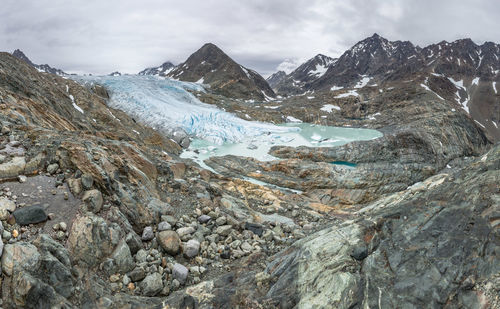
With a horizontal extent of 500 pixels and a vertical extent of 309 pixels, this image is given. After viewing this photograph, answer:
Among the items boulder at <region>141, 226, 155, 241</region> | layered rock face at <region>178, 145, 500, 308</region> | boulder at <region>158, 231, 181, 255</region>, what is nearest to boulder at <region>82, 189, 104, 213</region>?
boulder at <region>141, 226, 155, 241</region>

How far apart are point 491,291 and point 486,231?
93 cm

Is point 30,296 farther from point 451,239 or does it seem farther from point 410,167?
point 410,167

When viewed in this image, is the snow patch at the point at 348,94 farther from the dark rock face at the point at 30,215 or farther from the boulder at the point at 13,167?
the dark rock face at the point at 30,215

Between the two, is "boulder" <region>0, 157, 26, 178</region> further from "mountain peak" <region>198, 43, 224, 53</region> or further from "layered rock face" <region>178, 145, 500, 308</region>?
"mountain peak" <region>198, 43, 224, 53</region>

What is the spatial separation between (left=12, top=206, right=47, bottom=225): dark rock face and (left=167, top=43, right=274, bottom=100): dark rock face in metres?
96.0

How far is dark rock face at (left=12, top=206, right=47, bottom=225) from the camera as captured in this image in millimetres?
5324

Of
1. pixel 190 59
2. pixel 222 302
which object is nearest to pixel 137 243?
pixel 222 302

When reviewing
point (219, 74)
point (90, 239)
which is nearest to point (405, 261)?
point (90, 239)

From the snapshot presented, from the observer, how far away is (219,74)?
11756 cm

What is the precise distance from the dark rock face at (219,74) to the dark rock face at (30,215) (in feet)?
315

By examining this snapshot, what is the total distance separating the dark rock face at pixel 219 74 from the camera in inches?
4117

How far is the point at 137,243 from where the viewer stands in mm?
6414

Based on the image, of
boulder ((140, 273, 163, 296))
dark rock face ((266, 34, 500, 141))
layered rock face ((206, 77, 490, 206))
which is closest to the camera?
boulder ((140, 273, 163, 296))

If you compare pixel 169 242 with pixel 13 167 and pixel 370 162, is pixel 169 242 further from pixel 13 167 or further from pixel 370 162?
pixel 370 162
